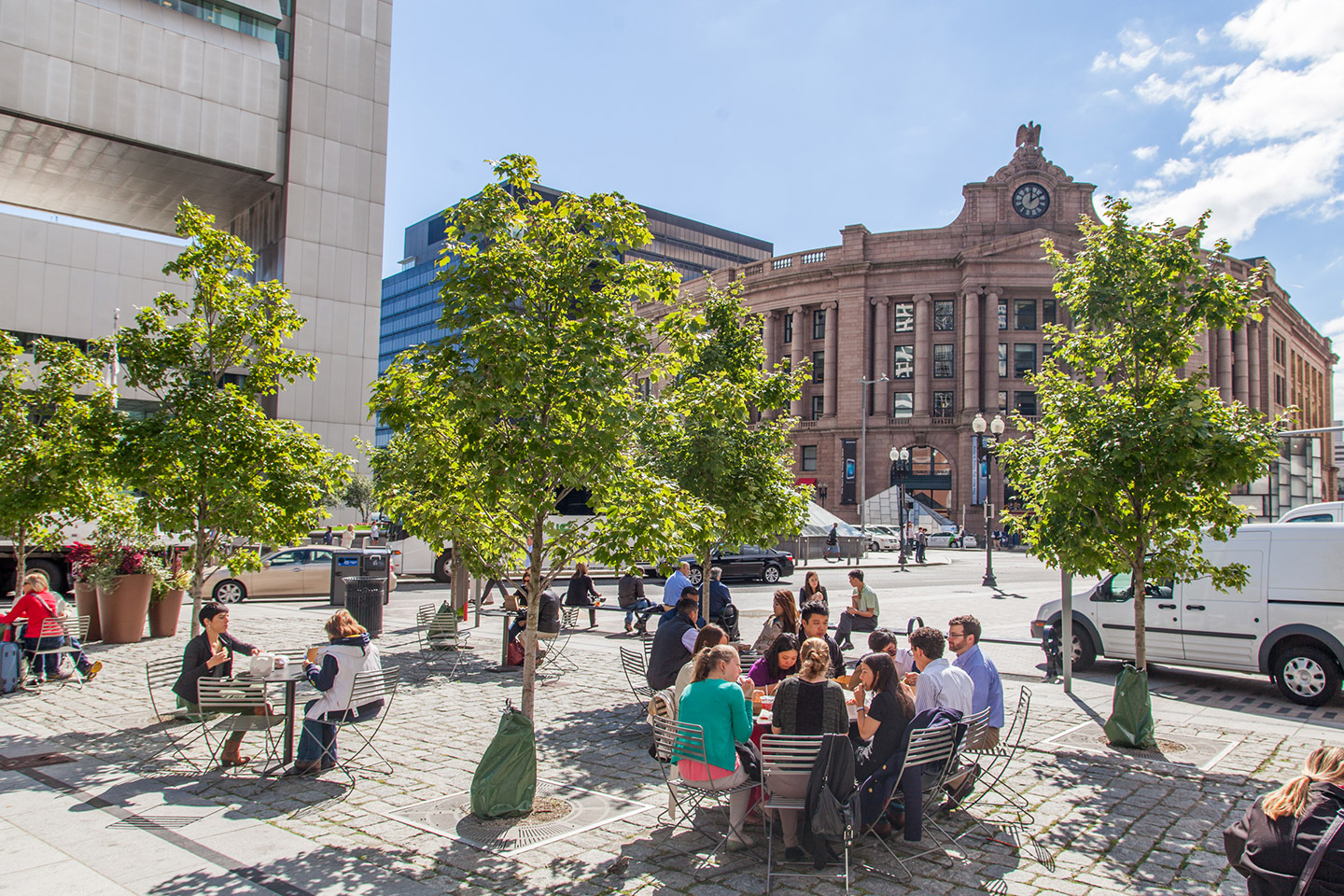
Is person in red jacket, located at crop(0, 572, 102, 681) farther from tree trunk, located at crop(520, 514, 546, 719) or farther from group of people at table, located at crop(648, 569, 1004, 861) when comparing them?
group of people at table, located at crop(648, 569, 1004, 861)

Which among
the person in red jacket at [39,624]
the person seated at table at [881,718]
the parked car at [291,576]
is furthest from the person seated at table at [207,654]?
the parked car at [291,576]

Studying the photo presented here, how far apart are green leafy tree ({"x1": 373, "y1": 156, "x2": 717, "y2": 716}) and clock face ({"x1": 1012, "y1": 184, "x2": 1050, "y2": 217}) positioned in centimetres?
7001

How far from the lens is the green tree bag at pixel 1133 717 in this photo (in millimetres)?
8852

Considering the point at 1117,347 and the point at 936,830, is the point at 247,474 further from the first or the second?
the point at 1117,347

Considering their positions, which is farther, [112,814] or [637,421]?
[637,421]

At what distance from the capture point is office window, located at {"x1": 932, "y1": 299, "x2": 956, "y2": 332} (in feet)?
234

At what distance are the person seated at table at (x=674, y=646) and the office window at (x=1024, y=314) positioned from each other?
223 ft

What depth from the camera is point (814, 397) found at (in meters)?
A: 75.0

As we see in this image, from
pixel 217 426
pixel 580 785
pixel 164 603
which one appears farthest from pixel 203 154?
pixel 580 785

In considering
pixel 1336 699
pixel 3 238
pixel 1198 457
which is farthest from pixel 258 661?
pixel 3 238

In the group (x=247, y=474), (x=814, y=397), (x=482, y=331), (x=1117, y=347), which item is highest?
(x=814, y=397)

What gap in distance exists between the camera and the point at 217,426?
1022 cm

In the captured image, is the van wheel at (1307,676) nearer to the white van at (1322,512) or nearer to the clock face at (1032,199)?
the white van at (1322,512)

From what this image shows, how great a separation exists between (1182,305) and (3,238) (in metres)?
45.6
